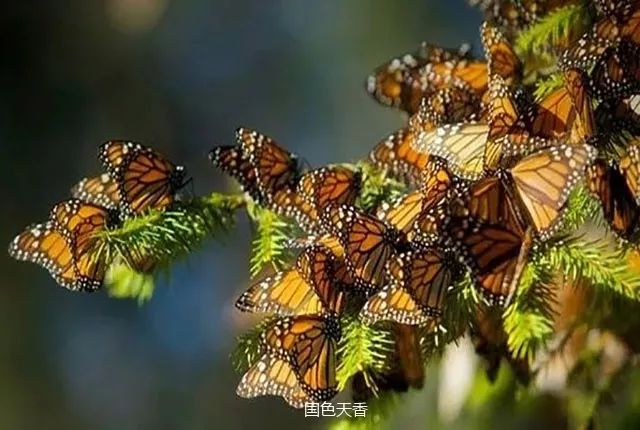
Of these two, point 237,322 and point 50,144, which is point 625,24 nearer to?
point 237,322

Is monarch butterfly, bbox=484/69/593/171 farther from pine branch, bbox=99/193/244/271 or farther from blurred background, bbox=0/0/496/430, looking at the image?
blurred background, bbox=0/0/496/430

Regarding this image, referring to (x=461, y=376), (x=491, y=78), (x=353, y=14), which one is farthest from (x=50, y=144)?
(x=491, y=78)

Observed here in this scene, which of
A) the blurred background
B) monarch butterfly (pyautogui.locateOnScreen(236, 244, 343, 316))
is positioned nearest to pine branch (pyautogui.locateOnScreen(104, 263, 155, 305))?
monarch butterfly (pyautogui.locateOnScreen(236, 244, 343, 316))

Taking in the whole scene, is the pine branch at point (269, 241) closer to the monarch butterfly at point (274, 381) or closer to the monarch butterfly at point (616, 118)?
the monarch butterfly at point (274, 381)

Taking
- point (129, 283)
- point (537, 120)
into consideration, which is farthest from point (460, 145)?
point (129, 283)

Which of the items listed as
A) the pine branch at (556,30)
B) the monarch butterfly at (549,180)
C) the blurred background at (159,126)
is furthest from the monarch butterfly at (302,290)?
the blurred background at (159,126)

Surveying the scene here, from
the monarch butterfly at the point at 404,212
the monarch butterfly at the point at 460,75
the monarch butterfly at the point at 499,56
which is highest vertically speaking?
the monarch butterfly at the point at 460,75
